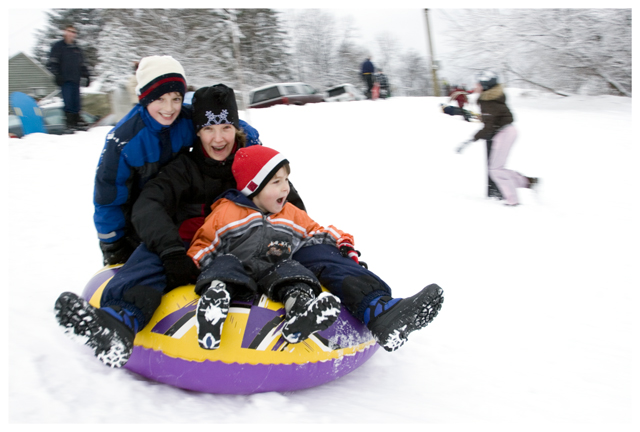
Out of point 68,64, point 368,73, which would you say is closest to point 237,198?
point 68,64

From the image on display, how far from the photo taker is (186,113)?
2824 millimetres

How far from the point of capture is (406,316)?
6.81 ft

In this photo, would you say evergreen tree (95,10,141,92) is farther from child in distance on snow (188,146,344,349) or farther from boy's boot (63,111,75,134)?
child in distance on snow (188,146,344,349)

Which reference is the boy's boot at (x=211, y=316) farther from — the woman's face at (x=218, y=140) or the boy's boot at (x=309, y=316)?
the woman's face at (x=218, y=140)


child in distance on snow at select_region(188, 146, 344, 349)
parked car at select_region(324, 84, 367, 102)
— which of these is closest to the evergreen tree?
parked car at select_region(324, 84, 367, 102)

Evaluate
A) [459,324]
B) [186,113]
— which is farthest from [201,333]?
[459,324]

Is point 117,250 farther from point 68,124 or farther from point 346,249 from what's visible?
point 68,124

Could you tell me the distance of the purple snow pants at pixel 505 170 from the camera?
18.5ft

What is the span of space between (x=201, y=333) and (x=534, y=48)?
1367 centimetres

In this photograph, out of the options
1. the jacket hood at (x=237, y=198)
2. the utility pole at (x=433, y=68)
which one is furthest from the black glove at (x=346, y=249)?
the utility pole at (x=433, y=68)

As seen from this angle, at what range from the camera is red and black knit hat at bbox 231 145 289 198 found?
257 centimetres

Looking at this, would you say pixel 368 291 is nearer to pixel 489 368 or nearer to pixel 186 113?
pixel 489 368

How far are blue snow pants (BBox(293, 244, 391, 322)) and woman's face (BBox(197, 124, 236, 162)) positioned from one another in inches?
27.6

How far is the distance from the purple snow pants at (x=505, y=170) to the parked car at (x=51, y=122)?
7.12 meters
